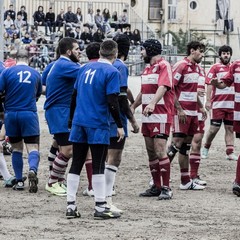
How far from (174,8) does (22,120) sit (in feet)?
139

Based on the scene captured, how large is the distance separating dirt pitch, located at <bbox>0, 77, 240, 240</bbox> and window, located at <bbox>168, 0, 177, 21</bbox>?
39.4m

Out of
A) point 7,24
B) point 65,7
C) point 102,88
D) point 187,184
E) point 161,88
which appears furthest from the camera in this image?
point 65,7

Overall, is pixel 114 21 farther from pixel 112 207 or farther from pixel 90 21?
pixel 112 207

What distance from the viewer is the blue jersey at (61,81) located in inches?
525

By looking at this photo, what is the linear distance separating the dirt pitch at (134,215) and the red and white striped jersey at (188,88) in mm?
1176

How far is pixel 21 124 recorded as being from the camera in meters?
14.0

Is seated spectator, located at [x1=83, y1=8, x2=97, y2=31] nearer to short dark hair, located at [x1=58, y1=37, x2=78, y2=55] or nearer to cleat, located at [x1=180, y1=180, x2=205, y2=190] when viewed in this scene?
cleat, located at [x1=180, y1=180, x2=205, y2=190]

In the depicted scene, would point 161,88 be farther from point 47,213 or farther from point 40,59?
Answer: point 40,59

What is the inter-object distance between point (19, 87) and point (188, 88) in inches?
95.1

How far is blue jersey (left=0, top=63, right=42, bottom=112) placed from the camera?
13922 millimetres

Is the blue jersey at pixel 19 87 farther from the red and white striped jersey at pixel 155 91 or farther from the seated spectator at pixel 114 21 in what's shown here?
the seated spectator at pixel 114 21

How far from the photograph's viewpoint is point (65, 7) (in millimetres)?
45812

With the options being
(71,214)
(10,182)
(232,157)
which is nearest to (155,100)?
(71,214)

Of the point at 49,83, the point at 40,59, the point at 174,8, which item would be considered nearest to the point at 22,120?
the point at 49,83
